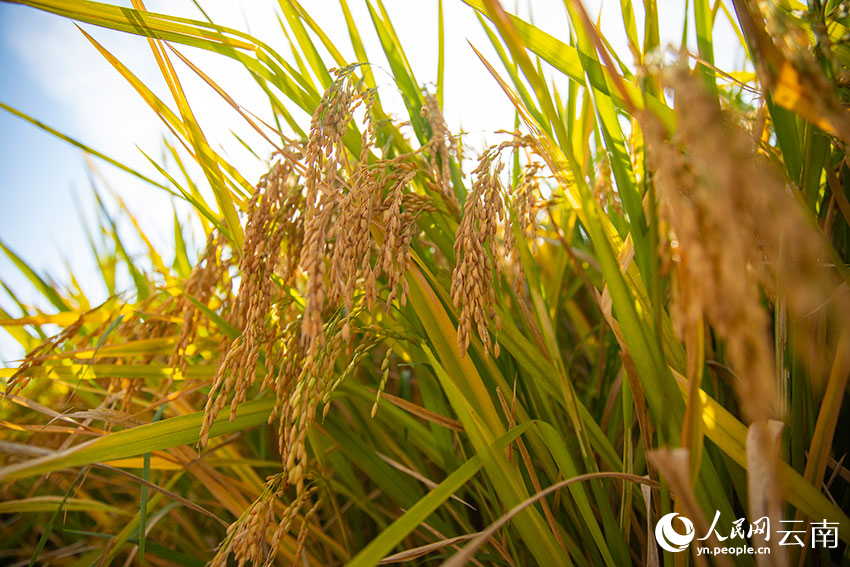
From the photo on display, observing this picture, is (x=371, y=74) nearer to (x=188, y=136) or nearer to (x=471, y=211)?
(x=188, y=136)

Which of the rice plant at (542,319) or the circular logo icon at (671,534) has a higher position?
the rice plant at (542,319)

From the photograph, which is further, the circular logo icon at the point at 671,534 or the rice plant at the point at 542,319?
the circular logo icon at the point at 671,534

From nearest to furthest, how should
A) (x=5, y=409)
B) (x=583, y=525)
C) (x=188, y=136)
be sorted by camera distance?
(x=583, y=525) < (x=188, y=136) < (x=5, y=409)

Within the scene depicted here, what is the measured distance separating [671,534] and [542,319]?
1.28 ft

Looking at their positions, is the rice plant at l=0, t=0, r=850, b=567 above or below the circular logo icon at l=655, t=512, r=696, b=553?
above

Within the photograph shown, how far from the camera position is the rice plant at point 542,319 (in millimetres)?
443

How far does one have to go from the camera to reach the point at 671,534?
69 centimetres

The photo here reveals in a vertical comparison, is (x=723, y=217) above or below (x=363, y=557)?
above

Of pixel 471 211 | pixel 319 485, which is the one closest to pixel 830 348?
pixel 471 211

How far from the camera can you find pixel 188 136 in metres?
0.95

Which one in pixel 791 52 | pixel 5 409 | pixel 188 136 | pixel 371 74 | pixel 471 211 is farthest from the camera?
pixel 5 409

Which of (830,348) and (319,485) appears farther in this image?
(319,485)

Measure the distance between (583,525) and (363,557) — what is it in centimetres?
47

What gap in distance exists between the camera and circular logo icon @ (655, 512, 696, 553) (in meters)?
0.66
